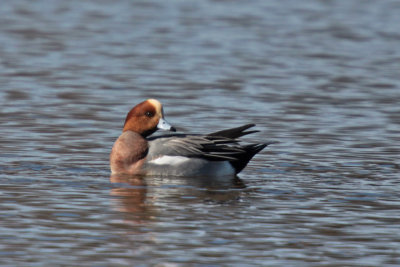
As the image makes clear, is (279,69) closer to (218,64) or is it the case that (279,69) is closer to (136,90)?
(218,64)

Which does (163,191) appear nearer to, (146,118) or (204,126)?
(146,118)

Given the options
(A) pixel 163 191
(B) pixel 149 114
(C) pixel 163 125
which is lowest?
(A) pixel 163 191

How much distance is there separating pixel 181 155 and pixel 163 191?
2.84 feet

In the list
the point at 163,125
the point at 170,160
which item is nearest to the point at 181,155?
the point at 170,160

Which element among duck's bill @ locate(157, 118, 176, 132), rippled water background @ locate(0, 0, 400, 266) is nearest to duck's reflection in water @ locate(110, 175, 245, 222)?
rippled water background @ locate(0, 0, 400, 266)

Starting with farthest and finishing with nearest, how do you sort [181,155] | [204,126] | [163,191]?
[204,126]
[181,155]
[163,191]

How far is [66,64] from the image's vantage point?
20234 mm

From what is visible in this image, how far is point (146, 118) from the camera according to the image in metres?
12.4

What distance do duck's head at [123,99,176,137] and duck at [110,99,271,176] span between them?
5.0 inches

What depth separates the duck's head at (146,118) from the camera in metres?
12.3

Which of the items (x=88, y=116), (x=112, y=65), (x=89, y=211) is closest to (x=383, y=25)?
→ (x=112, y=65)

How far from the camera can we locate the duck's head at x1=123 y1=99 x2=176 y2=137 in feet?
40.4

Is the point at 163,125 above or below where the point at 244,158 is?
above

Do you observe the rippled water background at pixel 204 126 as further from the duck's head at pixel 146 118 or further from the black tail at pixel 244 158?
the duck's head at pixel 146 118
